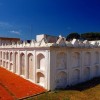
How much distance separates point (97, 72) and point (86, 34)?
168ft

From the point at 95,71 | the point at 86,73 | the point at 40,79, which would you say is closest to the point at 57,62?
the point at 40,79

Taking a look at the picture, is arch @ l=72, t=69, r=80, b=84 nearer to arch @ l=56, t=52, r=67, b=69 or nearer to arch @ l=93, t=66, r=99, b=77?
arch @ l=56, t=52, r=67, b=69

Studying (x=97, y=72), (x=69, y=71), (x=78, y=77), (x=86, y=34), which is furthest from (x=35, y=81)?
(x=86, y=34)

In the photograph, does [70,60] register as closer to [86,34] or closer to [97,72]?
[97,72]

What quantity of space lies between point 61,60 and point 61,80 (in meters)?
3.09

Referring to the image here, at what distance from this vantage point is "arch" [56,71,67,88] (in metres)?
22.5

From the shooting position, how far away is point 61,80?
75.8 feet

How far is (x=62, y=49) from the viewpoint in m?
22.5

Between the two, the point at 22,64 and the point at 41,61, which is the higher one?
the point at 41,61

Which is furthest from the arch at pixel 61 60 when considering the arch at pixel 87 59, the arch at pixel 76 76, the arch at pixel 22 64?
the arch at pixel 22 64

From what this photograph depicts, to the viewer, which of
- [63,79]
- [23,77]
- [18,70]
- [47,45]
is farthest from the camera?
[18,70]

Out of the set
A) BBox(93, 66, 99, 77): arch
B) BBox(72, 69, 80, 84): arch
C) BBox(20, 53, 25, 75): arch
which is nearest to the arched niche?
BBox(72, 69, 80, 84): arch

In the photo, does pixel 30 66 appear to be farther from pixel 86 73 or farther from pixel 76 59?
pixel 86 73

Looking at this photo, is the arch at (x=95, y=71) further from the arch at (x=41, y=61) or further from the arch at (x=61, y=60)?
the arch at (x=41, y=61)
